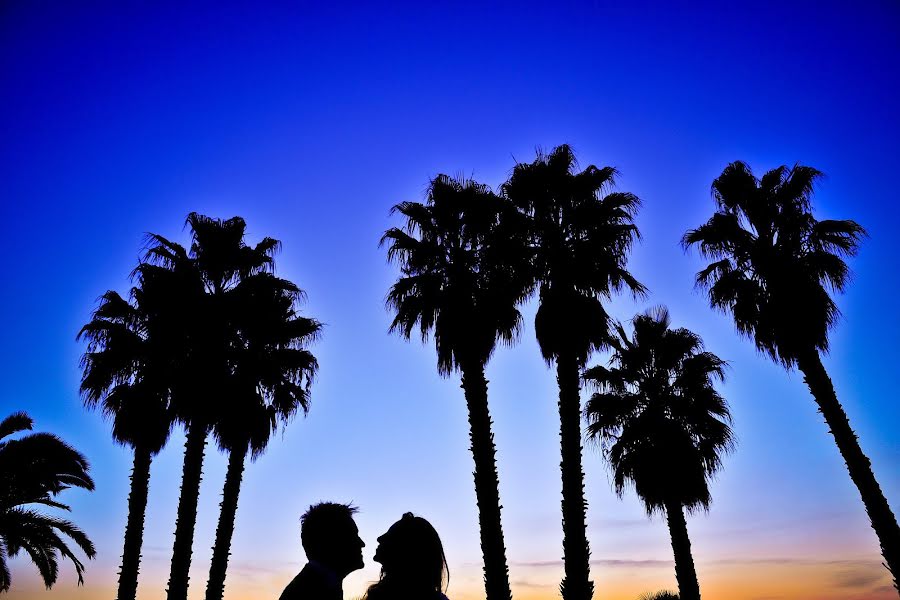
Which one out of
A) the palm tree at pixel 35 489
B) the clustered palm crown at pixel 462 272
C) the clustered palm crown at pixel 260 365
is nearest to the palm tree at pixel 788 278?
the clustered palm crown at pixel 462 272

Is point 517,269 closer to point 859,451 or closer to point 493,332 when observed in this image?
point 493,332

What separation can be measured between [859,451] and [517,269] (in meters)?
10.4

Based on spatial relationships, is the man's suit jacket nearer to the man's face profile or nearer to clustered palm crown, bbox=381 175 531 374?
the man's face profile

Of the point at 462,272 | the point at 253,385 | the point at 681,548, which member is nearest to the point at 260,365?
the point at 253,385

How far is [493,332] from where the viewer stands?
57.3ft

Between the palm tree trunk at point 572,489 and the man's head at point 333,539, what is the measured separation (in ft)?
41.4

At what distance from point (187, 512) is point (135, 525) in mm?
2618

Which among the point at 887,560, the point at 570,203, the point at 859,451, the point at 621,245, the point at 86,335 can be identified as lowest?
the point at 887,560

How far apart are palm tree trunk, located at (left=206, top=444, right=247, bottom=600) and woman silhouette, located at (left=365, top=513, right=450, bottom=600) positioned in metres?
16.9

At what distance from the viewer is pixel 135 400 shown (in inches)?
722

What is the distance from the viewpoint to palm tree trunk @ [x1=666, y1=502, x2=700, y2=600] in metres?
19.7

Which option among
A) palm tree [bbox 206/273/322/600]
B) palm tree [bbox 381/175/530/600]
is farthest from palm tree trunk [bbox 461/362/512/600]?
palm tree [bbox 206/273/322/600]

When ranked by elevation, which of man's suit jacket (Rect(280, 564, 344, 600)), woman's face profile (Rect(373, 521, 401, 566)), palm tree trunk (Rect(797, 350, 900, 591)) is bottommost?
man's suit jacket (Rect(280, 564, 344, 600))

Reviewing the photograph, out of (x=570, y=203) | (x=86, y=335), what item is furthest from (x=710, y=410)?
(x=86, y=335)
